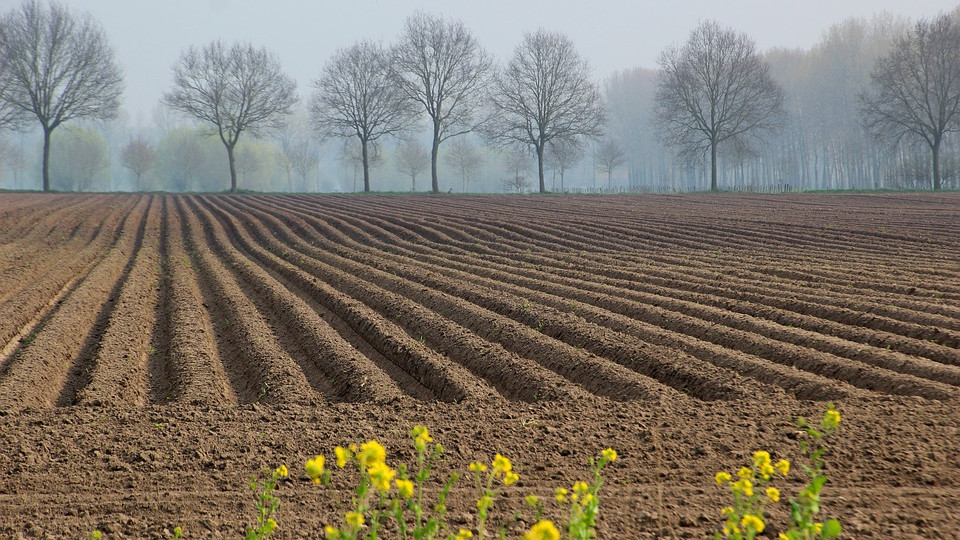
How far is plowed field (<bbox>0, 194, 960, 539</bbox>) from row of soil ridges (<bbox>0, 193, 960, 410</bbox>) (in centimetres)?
5

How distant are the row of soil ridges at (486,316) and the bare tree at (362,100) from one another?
103 feet

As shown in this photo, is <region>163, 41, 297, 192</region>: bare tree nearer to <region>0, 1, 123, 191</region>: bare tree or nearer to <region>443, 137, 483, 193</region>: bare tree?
<region>0, 1, 123, 191</region>: bare tree

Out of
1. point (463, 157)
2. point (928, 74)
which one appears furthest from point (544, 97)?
point (463, 157)

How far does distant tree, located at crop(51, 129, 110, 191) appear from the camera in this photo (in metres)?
82.0

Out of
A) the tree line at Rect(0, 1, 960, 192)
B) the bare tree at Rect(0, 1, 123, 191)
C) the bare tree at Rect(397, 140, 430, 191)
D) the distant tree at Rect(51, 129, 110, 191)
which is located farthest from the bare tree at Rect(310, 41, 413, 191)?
the distant tree at Rect(51, 129, 110, 191)

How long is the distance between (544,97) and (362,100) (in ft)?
40.6

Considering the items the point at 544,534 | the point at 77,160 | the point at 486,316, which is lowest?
the point at 486,316

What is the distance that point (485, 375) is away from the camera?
7930 mm

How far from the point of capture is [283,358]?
8.45 metres

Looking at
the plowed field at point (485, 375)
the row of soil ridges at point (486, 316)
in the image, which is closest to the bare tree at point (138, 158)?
the row of soil ridges at point (486, 316)

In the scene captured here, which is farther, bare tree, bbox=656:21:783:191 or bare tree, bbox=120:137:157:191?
bare tree, bbox=120:137:157:191

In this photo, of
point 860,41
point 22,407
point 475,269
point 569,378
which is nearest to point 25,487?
point 22,407

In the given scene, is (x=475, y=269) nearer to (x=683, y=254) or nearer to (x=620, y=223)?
(x=683, y=254)

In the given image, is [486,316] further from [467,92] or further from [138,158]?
[138,158]
